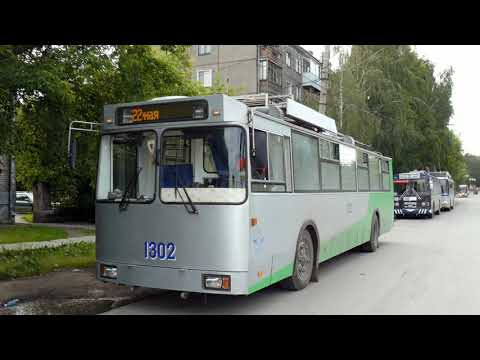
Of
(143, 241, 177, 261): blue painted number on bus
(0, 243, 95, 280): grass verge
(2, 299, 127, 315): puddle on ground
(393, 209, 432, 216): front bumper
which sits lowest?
(2, 299, 127, 315): puddle on ground

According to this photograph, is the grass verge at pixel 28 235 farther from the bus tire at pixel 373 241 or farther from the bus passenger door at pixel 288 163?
the bus passenger door at pixel 288 163

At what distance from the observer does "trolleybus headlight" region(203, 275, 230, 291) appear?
568 cm

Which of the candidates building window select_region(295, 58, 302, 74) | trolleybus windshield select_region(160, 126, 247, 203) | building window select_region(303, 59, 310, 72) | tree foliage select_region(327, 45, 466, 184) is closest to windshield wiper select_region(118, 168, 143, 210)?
trolleybus windshield select_region(160, 126, 247, 203)

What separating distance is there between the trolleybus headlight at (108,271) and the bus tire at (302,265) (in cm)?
264

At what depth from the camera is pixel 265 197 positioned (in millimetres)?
6320

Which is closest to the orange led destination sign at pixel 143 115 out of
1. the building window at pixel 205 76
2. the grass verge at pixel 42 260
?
the grass verge at pixel 42 260

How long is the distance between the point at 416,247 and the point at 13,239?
1137 cm

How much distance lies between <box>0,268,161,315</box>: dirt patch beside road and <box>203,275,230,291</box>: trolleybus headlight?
173cm

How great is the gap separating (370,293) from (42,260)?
6.60 metres

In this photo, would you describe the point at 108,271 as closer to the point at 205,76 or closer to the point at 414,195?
the point at 414,195

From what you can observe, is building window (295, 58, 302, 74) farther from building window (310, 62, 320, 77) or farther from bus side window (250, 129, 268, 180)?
bus side window (250, 129, 268, 180)

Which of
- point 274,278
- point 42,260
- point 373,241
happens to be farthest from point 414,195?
point 274,278

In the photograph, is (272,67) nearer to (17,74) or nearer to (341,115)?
(341,115)
